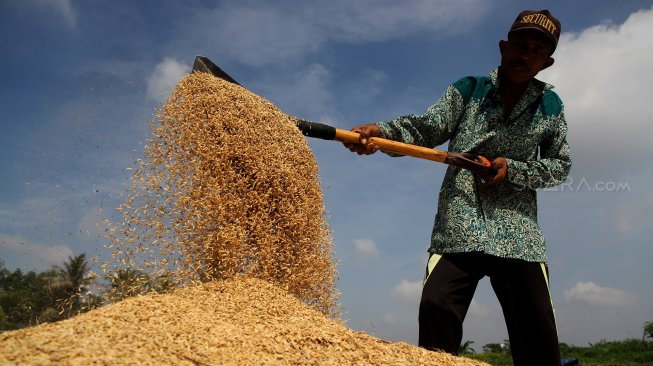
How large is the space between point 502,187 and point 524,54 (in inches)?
31.1

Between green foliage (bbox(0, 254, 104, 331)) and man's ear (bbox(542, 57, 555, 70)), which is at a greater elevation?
man's ear (bbox(542, 57, 555, 70))

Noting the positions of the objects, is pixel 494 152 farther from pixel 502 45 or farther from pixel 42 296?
pixel 42 296

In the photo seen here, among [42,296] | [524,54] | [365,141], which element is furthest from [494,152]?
[42,296]

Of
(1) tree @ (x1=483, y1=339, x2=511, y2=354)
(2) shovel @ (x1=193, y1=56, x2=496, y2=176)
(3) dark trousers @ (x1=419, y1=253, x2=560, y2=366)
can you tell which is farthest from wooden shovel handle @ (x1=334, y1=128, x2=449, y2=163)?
(1) tree @ (x1=483, y1=339, x2=511, y2=354)

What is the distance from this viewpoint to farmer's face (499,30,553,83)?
326cm

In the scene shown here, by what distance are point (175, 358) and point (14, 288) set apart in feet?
55.1

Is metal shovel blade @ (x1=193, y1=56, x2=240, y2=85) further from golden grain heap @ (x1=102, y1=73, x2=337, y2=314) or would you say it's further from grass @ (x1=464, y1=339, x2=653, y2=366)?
grass @ (x1=464, y1=339, x2=653, y2=366)

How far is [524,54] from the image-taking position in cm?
328

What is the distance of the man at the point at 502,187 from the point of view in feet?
10.0

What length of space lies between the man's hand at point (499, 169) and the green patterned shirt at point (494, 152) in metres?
0.05

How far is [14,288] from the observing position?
53.8 feet

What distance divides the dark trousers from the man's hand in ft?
1.40

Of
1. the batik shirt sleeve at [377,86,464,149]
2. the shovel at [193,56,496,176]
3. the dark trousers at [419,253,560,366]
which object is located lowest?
the dark trousers at [419,253,560,366]

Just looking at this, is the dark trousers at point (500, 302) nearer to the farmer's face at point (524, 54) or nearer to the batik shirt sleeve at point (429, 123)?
the batik shirt sleeve at point (429, 123)
